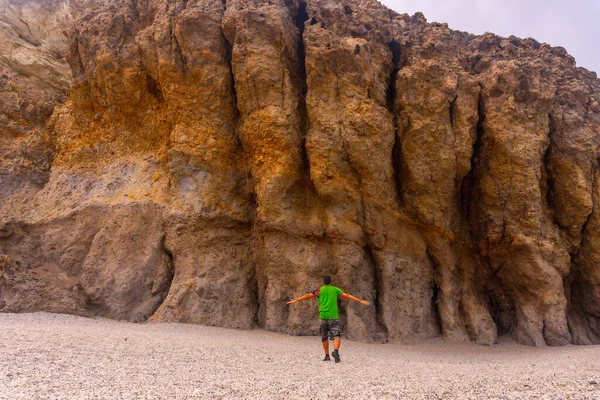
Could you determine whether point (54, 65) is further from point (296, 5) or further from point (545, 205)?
point (545, 205)

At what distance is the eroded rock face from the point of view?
34.2 ft

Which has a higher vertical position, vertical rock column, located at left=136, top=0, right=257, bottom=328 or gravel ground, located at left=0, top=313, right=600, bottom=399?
vertical rock column, located at left=136, top=0, right=257, bottom=328

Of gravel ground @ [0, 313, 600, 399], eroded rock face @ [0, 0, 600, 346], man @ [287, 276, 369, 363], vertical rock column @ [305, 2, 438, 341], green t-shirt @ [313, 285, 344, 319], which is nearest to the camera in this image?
gravel ground @ [0, 313, 600, 399]

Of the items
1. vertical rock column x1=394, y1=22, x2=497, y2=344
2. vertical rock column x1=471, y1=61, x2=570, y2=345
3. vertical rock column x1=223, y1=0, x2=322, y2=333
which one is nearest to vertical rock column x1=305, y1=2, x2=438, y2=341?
vertical rock column x1=394, y1=22, x2=497, y2=344

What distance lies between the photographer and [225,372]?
16.3ft

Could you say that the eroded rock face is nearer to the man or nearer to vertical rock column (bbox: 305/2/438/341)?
vertical rock column (bbox: 305/2/438/341)

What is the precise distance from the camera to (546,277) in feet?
34.9

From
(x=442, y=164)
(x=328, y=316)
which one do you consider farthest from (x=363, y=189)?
(x=328, y=316)

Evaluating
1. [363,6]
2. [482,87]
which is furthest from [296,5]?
[482,87]

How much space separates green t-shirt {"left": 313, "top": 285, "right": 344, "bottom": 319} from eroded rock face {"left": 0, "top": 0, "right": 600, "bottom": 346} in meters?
2.78

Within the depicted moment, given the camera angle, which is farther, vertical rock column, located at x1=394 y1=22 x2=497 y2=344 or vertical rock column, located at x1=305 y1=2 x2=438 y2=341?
vertical rock column, located at x1=394 y1=22 x2=497 y2=344

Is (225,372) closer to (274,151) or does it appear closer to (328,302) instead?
(328,302)

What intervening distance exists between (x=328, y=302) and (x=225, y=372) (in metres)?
2.53

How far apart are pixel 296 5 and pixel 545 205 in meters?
9.55
